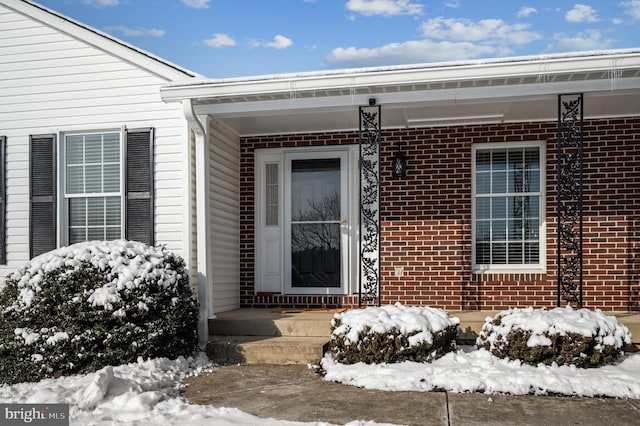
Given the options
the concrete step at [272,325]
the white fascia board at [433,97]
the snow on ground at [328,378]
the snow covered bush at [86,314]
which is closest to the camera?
the snow on ground at [328,378]

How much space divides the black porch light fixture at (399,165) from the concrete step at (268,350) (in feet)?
8.01

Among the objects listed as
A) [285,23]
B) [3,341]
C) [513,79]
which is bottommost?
[3,341]

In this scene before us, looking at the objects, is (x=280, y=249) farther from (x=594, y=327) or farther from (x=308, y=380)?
(x=594, y=327)

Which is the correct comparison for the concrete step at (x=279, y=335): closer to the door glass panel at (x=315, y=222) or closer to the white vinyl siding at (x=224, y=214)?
the white vinyl siding at (x=224, y=214)

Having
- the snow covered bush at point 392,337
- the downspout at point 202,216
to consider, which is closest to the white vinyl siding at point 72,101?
the downspout at point 202,216

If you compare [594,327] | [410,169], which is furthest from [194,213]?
[594,327]

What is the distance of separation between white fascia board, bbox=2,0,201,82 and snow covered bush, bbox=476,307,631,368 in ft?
15.0

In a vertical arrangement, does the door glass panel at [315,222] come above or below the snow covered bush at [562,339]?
above

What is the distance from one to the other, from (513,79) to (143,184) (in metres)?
4.30

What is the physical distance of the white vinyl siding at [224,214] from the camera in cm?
699

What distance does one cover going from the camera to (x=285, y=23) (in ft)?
55.7

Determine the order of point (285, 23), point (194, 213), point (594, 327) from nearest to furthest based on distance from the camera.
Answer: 1. point (594, 327)
2. point (194, 213)
3. point (285, 23)

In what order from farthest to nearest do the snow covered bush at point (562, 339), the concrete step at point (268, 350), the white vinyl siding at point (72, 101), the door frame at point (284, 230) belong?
the door frame at point (284, 230) → the white vinyl siding at point (72, 101) → the concrete step at point (268, 350) → the snow covered bush at point (562, 339)

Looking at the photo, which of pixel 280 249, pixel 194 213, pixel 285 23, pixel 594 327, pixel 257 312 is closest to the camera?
pixel 594 327
